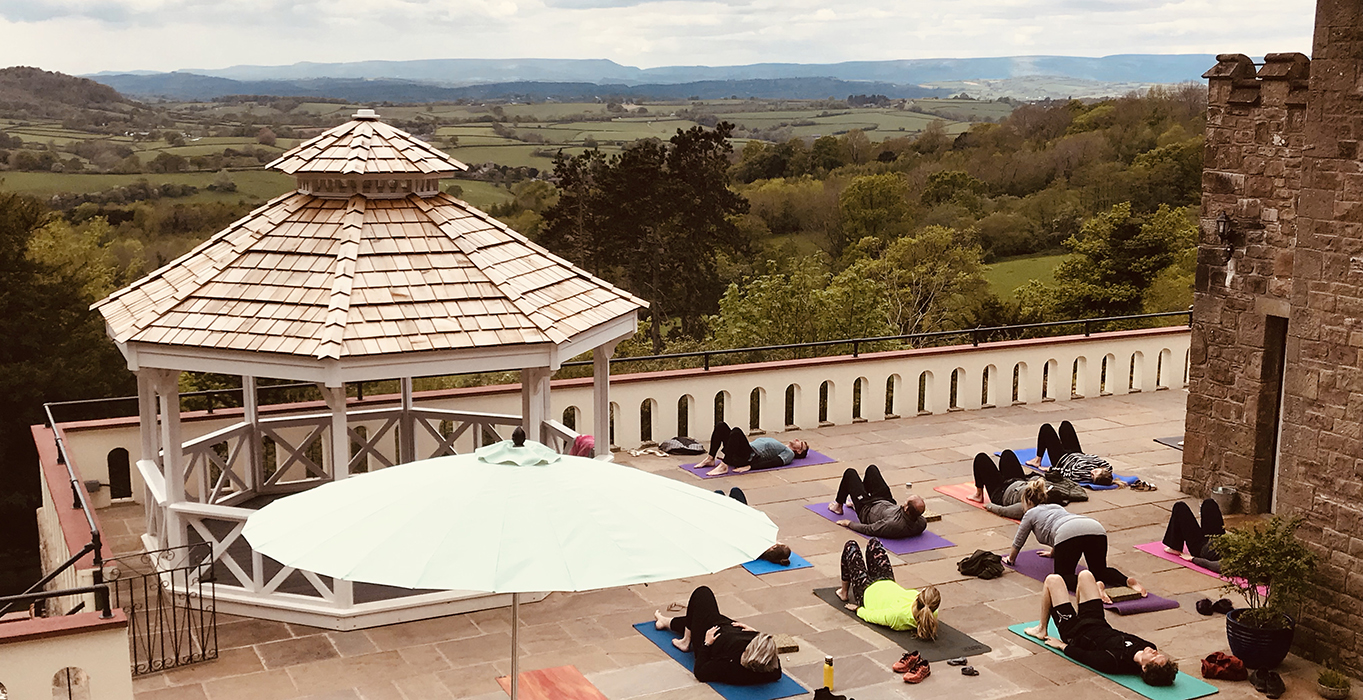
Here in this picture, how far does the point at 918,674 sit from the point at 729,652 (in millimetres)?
1483

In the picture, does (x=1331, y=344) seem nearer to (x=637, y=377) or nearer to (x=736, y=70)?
(x=637, y=377)

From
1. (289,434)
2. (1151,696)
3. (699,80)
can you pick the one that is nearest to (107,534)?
(289,434)

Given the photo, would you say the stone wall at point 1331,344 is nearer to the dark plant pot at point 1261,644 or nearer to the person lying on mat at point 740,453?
the dark plant pot at point 1261,644

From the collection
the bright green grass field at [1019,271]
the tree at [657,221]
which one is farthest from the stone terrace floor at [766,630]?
the bright green grass field at [1019,271]

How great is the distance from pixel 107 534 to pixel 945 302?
105 ft

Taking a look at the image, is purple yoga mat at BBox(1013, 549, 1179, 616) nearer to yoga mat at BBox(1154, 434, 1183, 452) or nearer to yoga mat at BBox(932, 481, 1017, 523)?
yoga mat at BBox(932, 481, 1017, 523)

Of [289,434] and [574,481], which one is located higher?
[574,481]

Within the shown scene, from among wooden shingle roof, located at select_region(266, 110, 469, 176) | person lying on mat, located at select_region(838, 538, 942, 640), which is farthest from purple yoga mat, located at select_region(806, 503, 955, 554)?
wooden shingle roof, located at select_region(266, 110, 469, 176)

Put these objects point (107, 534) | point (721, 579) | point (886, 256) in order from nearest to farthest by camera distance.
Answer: point (721, 579) < point (107, 534) < point (886, 256)

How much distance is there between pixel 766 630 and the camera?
1070cm

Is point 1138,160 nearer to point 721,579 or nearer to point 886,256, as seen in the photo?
point 886,256

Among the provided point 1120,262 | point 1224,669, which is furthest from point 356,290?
point 1120,262

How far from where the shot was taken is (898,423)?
59.2 feet

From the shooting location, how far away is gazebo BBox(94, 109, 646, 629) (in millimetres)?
10578
